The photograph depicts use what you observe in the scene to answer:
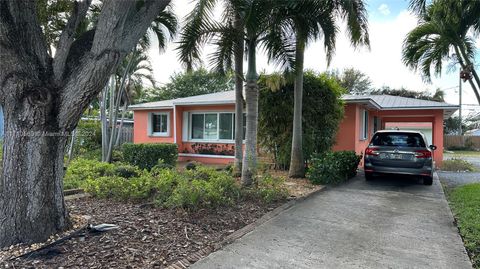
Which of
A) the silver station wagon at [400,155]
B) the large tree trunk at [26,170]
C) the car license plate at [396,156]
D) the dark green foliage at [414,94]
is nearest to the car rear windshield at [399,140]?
the silver station wagon at [400,155]

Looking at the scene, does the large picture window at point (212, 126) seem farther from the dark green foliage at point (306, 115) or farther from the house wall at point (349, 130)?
the house wall at point (349, 130)

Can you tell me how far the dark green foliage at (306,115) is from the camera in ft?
40.3

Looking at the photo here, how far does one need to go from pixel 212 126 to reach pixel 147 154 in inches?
203

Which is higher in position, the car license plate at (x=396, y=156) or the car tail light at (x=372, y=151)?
the car tail light at (x=372, y=151)

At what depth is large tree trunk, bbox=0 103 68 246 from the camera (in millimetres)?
3977

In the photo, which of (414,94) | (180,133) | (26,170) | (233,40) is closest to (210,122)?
(180,133)

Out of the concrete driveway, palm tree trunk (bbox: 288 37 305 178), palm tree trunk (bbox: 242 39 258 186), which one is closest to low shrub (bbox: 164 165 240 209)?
the concrete driveway

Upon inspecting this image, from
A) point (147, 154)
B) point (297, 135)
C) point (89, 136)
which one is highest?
point (297, 135)

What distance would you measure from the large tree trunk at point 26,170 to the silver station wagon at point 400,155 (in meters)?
8.57

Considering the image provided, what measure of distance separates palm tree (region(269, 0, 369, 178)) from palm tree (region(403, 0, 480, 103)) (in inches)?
58.3

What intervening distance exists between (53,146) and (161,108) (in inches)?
545

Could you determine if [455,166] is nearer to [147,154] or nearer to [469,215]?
[469,215]

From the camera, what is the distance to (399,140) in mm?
9938

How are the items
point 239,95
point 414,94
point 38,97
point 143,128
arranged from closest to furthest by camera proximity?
point 38,97
point 239,95
point 143,128
point 414,94
